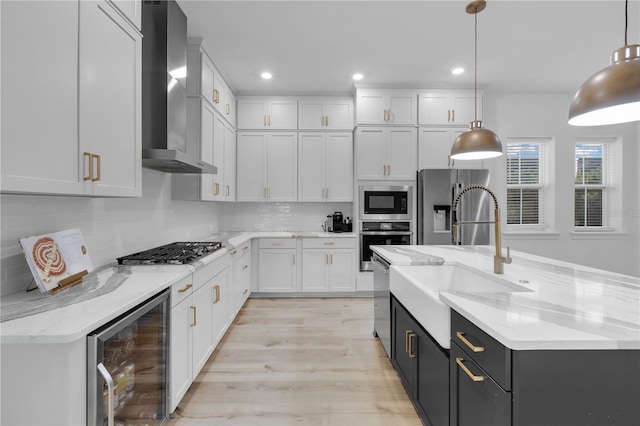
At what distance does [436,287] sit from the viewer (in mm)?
2176

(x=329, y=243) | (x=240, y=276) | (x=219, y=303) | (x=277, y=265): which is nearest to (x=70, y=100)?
(x=219, y=303)

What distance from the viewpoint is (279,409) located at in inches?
79.1

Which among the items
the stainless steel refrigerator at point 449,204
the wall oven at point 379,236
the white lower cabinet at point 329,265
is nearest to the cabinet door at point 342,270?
the white lower cabinet at point 329,265

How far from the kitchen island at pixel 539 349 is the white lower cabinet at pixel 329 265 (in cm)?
267

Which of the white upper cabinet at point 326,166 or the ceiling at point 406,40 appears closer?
the ceiling at point 406,40

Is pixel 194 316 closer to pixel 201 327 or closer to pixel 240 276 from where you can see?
pixel 201 327

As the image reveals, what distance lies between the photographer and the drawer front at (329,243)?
172 inches

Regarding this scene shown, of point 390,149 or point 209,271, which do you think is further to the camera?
point 390,149

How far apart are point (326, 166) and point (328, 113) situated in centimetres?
80

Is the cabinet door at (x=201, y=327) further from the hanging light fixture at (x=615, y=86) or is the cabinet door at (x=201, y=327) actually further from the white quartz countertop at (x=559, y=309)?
the hanging light fixture at (x=615, y=86)

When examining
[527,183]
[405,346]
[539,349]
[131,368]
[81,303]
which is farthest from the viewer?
[527,183]

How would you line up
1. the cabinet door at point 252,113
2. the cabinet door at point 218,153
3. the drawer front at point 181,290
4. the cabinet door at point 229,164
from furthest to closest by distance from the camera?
the cabinet door at point 252,113 < the cabinet door at point 229,164 < the cabinet door at point 218,153 < the drawer front at point 181,290

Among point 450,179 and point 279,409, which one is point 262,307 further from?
point 450,179

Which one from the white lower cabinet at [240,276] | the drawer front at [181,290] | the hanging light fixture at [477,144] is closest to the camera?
the drawer front at [181,290]
